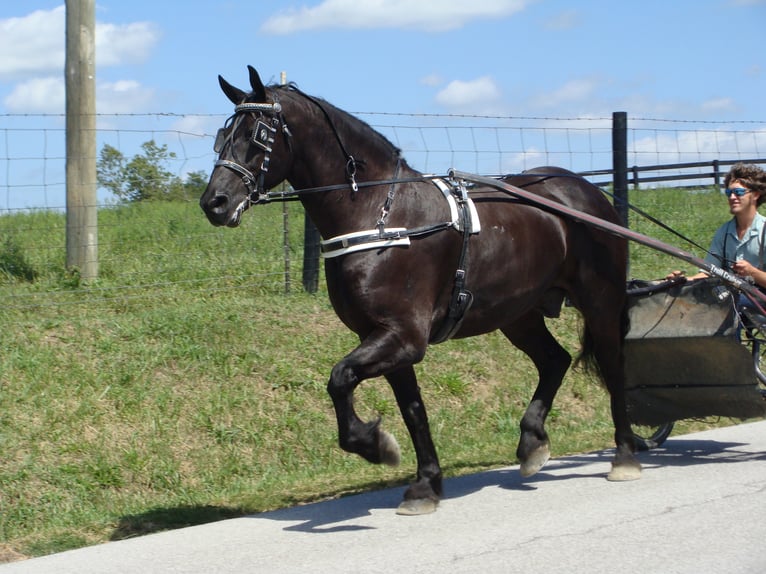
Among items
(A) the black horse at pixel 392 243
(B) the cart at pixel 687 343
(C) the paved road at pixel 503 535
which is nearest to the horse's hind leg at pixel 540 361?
(A) the black horse at pixel 392 243

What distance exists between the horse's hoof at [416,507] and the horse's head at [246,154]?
6.11 feet

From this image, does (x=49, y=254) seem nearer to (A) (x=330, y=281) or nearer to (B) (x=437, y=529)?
(A) (x=330, y=281)

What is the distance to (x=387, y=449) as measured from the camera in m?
5.46

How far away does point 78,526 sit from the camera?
19.0 ft

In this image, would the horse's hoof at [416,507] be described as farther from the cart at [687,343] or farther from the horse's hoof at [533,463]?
the cart at [687,343]

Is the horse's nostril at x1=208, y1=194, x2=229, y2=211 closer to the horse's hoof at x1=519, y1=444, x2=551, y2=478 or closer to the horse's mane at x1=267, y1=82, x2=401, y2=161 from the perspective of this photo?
the horse's mane at x1=267, y1=82, x2=401, y2=161

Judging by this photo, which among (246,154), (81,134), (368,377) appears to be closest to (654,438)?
(368,377)

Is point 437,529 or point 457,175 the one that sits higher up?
point 457,175

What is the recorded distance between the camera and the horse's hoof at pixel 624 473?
249 inches

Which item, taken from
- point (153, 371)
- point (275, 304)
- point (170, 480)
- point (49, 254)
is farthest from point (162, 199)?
point (170, 480)

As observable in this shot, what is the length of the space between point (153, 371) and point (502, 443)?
9.35 feet

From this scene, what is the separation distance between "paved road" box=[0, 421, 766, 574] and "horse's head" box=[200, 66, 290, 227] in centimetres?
172

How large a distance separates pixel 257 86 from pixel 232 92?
Answer: 0.64 feet

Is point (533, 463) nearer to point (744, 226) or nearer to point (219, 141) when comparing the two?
point (744, 226)
